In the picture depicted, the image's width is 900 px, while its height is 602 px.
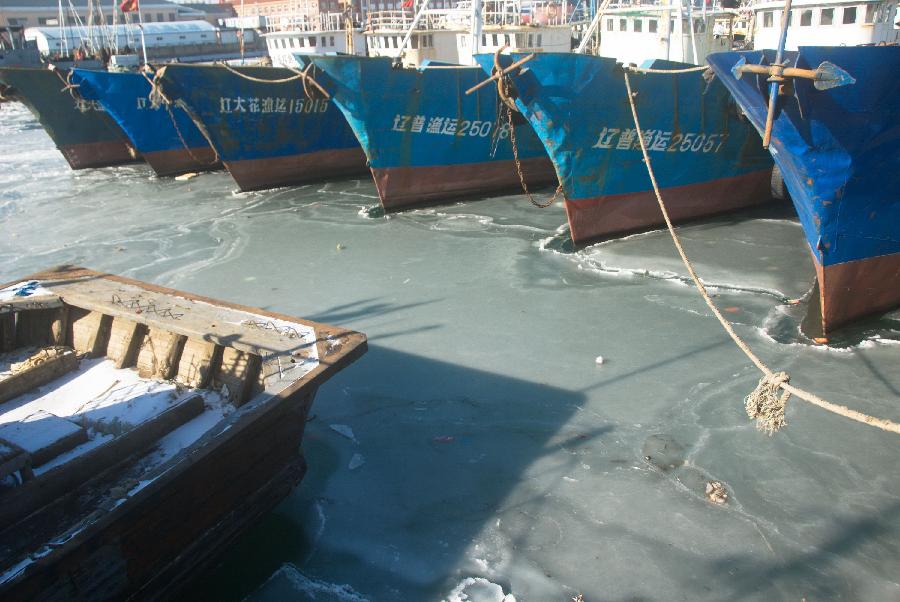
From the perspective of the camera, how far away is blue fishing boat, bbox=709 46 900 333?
656 centimetres

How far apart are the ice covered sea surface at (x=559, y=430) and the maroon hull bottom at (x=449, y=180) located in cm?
207

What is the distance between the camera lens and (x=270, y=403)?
4.15 meters

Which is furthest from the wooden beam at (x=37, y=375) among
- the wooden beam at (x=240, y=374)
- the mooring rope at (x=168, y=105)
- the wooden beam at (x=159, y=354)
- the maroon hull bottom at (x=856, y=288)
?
the mooring rope at (x=168, y=105)

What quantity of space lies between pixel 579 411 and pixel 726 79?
13.3ft

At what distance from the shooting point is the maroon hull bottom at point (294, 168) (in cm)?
1564

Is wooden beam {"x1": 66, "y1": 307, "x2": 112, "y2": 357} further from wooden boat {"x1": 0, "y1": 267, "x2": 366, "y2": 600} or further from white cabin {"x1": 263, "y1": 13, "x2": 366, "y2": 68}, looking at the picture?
white cabin {"x1": 263, "y1": 13, "x2": 366, "y2": 68}

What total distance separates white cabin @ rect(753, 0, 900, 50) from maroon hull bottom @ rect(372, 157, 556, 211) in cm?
519

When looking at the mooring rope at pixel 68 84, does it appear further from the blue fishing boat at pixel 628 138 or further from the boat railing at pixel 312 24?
the blue fishing boat at pixel 628 138

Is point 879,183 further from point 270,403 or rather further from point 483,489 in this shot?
point 270,403

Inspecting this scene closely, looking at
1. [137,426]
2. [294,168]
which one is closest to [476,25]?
[294,168]

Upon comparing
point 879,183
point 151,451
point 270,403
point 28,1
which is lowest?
point 151,451

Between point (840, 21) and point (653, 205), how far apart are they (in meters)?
4.39

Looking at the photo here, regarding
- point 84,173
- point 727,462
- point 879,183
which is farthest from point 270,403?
point 84,173

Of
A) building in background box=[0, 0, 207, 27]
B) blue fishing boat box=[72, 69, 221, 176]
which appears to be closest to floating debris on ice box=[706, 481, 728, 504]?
blue fishing boat box=[72, 69, 221, 176]
